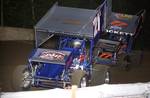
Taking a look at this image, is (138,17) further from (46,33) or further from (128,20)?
(46,33)

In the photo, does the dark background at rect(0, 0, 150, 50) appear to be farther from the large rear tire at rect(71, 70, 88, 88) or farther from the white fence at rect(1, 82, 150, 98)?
the white fence at rect(1, 82, 150, 98)

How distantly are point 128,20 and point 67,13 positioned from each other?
198 cm

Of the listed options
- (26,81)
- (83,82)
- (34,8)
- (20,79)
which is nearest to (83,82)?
(83,82)

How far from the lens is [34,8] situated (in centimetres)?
1259

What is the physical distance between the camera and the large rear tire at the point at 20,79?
24.5ft

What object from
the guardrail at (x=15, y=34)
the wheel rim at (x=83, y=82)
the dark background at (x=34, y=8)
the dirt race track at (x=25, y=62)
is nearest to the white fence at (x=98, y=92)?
the wheel rim at (x=83, y=82)

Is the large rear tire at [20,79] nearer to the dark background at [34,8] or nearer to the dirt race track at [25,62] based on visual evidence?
the dirt race track at [25,62]

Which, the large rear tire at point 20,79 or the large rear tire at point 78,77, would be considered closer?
the large rear tire at point 20,79

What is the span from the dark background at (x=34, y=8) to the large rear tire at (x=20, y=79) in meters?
3.71

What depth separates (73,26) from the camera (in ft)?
28.3

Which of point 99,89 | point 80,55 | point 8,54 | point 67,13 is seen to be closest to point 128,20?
point 67,13

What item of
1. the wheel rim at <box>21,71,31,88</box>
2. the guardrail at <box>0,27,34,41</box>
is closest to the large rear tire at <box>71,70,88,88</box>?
the wheel rim at <box>21,71,31,88</box>

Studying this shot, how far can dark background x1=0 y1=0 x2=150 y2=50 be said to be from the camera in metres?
12.4

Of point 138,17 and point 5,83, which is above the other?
point 138,17
